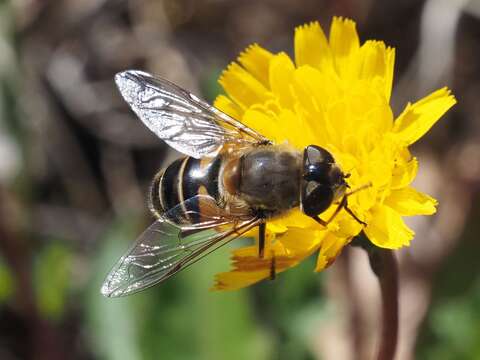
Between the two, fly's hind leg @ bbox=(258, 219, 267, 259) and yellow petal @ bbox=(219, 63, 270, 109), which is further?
yellow petal @ bbox=(219, 63, 270, 109)

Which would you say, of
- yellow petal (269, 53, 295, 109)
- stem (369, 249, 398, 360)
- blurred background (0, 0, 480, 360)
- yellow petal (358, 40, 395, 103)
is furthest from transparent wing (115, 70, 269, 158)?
blurred background (0, 0, 480, 360)

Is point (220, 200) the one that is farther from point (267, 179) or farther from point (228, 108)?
point (228, 108)

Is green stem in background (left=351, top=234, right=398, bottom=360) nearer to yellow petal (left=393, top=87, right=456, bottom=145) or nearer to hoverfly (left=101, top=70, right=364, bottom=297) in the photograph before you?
hoverfly (left=101, top=70, right=364, bottom=297)

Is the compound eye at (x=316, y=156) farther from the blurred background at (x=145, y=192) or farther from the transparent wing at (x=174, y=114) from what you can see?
the blurred background at (x=145, y=192)

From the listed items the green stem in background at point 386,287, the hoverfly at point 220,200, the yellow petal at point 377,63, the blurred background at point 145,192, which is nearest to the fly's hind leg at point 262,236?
the hoverfly at point 220,200

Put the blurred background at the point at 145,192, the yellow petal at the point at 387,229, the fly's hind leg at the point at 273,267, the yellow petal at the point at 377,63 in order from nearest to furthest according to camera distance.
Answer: the yellow petal at the point at 387,229 → the fly's hind leg at the point at 273,267 → the yellow petal at the point at 377,63 → the blurred background at the point at 145,192

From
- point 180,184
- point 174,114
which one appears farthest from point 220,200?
point 174,114
